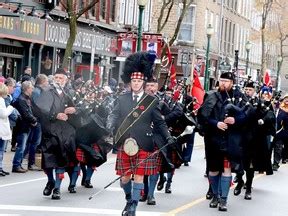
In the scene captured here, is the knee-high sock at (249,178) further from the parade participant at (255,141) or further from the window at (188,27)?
the window at (188,27)

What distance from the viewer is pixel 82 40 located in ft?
125

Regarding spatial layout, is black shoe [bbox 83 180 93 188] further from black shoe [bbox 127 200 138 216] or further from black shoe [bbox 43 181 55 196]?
black shoe [bbox 127 200 138 216]

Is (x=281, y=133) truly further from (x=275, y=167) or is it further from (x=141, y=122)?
(x=141, y=122)

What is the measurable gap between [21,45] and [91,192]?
18255 mm

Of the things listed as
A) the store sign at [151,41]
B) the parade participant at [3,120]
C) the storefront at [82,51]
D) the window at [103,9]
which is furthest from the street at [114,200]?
the window at [103,9]

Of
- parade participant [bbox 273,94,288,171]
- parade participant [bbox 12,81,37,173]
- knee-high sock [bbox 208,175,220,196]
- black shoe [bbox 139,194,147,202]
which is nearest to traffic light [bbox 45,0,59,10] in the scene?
parade participant [bbox 273,94,288,171]

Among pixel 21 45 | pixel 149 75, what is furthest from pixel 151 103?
pixel 21 45

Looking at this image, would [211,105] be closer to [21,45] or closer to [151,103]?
[151,103]

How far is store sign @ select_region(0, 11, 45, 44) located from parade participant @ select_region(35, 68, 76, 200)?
15.3 m

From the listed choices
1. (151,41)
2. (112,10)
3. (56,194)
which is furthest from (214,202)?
(112,10)

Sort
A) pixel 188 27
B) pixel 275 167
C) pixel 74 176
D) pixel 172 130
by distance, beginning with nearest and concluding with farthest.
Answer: pixel 74 176, pixel 172 130, pixel 275 167, pixel 188 27

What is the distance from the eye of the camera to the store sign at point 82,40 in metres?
34.3

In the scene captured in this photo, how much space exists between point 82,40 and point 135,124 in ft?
87.0

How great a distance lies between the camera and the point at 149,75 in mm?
12078
